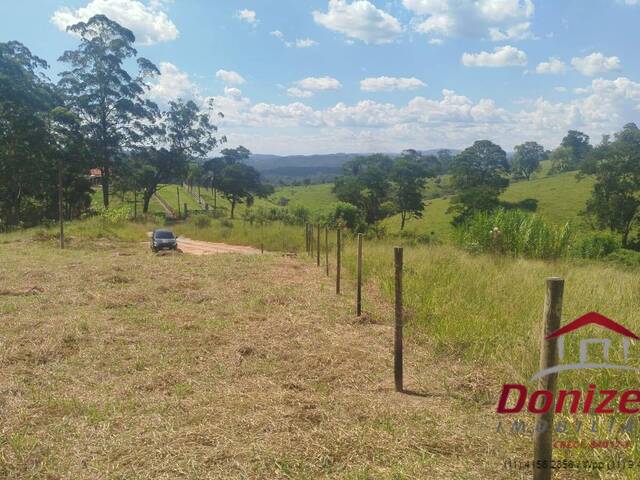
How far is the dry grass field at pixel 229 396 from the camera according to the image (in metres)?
3.20

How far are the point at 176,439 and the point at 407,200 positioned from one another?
177 feet

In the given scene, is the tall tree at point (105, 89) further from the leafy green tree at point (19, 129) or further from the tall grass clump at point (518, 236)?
the tall grass clump at point (518, 236)

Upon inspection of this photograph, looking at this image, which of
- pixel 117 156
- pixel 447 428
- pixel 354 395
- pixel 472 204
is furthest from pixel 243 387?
pixel 472 204

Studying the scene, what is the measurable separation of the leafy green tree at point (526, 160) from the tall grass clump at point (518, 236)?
280 feet

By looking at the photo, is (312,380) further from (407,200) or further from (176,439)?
(407,200)

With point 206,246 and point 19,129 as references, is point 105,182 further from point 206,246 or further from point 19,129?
point 206,246

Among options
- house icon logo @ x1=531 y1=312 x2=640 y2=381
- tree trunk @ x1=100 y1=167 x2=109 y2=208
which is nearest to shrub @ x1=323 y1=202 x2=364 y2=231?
tree trunk @ x1=100 y1=167 x2=109 y2=208

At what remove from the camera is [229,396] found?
428cm

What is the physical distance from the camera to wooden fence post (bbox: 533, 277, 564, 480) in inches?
103

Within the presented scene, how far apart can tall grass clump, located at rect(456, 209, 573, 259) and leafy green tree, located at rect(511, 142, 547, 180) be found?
85.3 metres

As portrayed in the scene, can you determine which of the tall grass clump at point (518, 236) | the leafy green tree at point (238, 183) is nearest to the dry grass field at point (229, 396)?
the tall grass clump at point (518, 236)

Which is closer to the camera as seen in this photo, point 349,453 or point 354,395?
point 349,453

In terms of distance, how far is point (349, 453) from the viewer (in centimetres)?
328

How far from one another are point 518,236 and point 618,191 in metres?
42.0
